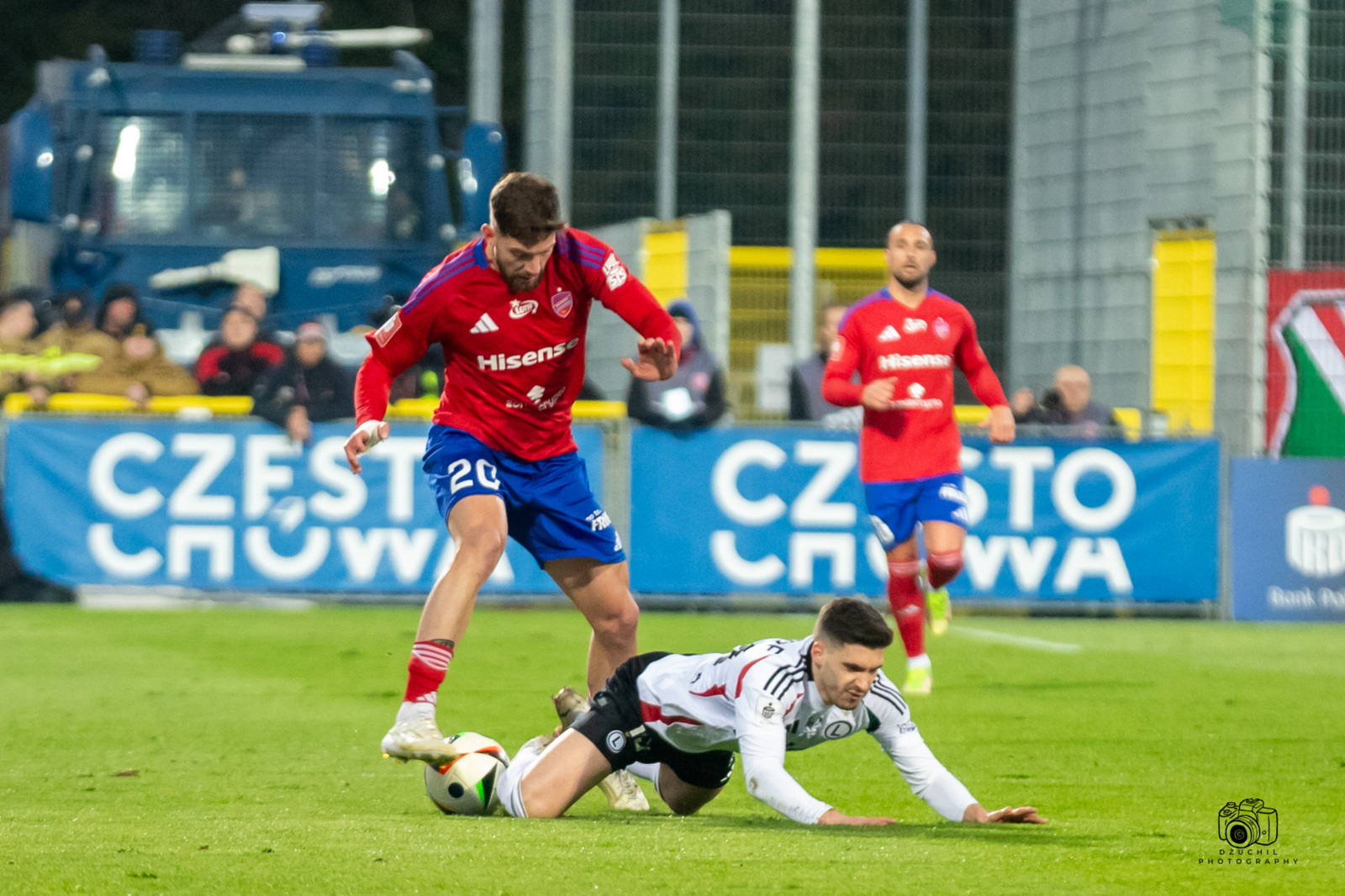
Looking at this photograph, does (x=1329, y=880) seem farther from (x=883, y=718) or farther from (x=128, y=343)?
(x=128, y=343)

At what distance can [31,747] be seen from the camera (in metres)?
8.59

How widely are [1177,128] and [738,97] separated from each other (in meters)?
5.59

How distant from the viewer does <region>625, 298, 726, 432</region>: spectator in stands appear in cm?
1564

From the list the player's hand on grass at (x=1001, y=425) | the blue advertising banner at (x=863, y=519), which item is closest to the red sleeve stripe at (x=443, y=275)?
the player's hand on grass at (x=1001, y=425)

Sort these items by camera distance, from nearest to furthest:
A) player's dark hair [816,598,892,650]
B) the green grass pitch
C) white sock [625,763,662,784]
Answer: the green grass pitch
player's dark hair [816,598,892,650]
white sock [625,763,662,784]

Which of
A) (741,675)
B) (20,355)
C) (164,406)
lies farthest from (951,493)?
(20,355)

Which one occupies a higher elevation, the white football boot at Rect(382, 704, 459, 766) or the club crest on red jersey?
the club crest on red jersey

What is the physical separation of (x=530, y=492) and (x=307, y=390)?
825 centimetres

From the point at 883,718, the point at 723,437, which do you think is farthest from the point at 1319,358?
the point at 883,718

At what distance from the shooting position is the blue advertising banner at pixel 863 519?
609 inches

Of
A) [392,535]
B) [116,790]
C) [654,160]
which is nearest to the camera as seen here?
[116,790]

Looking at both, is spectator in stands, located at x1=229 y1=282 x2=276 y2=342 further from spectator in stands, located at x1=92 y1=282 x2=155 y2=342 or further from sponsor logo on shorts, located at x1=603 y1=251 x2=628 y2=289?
sponsor logo on shorts, located at x1=603 y1=251 x2=628 y2=289

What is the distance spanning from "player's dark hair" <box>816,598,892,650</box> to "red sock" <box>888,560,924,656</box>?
4780 millimetres

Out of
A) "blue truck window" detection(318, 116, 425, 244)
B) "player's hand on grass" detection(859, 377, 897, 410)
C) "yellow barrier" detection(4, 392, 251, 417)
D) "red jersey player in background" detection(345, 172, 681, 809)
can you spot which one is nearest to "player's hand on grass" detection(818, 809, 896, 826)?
"red jersey player in background" detection(345, 172, 681, 809)
